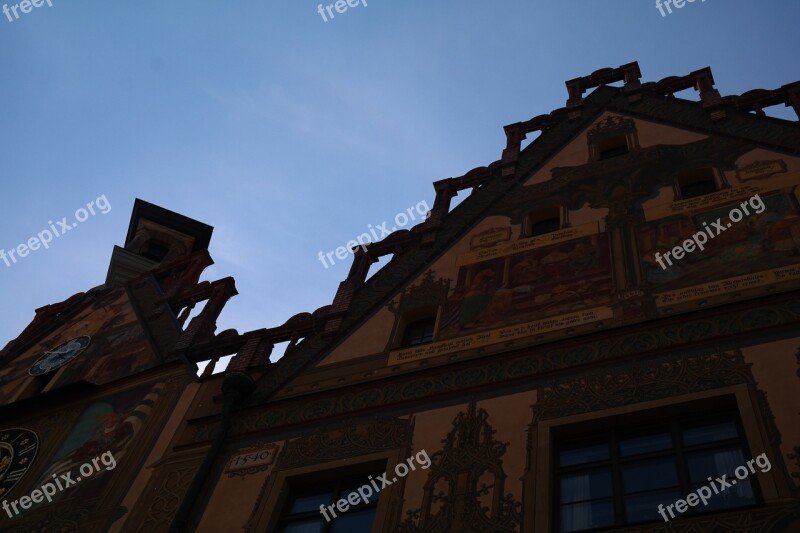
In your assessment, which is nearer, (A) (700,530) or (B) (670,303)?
(A) (700,530)

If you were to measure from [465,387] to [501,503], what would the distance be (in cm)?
154

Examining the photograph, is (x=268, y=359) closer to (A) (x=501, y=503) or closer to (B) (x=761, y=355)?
(A) (x=501, y=503)

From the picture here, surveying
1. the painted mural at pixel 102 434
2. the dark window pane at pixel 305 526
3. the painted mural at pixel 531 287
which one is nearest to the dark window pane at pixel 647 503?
the painted mural at pixel 531 287

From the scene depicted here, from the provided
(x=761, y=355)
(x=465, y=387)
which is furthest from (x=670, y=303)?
(x=465, y=387)

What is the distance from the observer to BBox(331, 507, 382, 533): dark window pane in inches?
270

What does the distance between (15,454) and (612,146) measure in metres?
7.51

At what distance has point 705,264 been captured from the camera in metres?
7.89

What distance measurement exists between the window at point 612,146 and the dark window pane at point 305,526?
558cm

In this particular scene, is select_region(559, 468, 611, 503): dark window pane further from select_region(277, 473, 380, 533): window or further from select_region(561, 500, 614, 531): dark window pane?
select_region(277, 473, 380, 533): window

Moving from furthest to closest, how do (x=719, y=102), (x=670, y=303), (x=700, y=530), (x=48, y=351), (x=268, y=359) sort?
(x=48, y=351) < (x=719, y=102) < (x=268, y=359) < (x=670, y=303) < (x=700, y=530)

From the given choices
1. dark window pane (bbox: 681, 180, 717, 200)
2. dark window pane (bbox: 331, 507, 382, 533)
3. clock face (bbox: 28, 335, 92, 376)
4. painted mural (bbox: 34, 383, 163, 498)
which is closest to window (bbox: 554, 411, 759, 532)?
dark window pane (bbox: 331, 507, 382, 533)

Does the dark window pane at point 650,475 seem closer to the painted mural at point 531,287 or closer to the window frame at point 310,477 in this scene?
the window frame at point 310,477

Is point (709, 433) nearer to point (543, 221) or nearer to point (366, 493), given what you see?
point (366, 493)

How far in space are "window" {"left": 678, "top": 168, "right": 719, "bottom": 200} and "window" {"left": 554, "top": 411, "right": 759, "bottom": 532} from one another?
11.4ft
